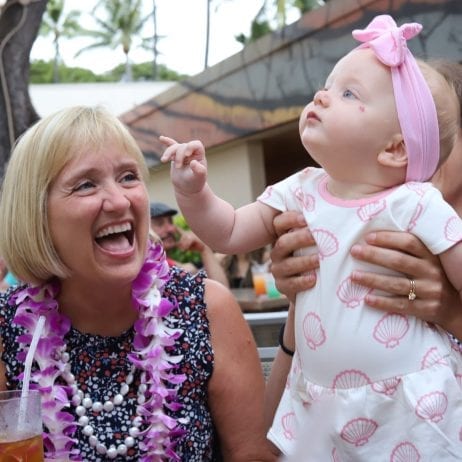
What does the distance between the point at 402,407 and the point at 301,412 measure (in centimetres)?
24

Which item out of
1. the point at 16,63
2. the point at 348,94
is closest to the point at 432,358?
the point at 348,94

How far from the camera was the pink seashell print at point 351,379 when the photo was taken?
56.9 inches

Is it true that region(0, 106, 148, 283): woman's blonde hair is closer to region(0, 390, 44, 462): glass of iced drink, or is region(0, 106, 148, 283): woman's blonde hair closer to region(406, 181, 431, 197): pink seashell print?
region(0, 390, 44, 462): glass of iced drink

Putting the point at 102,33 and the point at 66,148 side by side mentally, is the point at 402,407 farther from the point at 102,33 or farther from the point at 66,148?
the point at 102,33

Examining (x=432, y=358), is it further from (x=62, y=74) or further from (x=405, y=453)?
(x=62, y=74)

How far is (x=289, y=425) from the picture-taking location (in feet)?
5.18

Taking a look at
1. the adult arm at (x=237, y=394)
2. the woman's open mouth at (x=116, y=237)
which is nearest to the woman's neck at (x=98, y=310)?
the woman's open mouth at (x=116, y=237)

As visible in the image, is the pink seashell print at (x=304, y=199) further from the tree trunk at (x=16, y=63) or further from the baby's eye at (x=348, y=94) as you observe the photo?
the tree trunk at (x=16, y=63)

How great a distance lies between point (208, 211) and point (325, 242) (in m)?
0.28

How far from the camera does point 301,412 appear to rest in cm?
155

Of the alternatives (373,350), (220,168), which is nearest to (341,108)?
(373,350)

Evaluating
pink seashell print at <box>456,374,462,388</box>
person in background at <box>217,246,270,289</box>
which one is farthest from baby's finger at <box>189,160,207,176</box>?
person in background at <box>217,246,270,289</box>

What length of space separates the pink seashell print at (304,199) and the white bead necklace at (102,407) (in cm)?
61

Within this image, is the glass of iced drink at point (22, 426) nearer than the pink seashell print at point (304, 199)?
Yes
